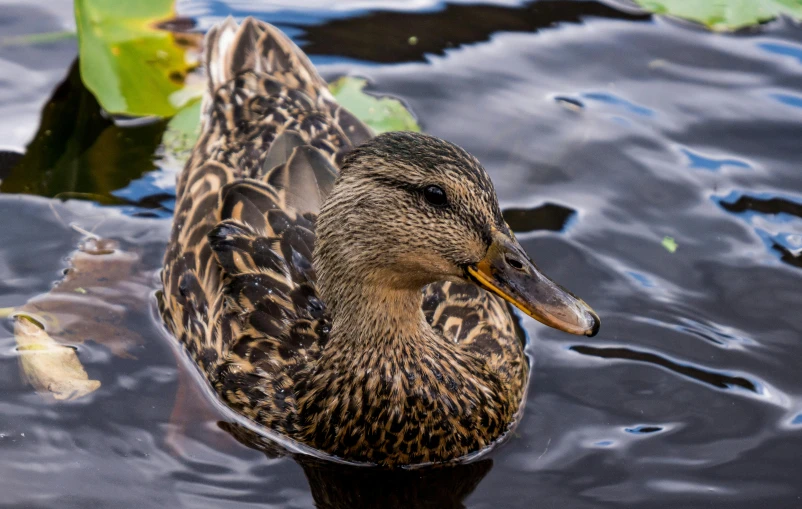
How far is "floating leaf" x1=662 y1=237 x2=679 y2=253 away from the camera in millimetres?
6059

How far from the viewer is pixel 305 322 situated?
16.3 feet

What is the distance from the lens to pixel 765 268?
5.89 m

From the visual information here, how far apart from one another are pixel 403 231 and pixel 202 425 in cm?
144

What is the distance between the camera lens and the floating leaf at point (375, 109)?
22.0 feet

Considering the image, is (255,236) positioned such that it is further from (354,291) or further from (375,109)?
(375,109)

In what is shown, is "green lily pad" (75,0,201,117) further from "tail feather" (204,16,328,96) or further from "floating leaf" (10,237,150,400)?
"floating leaf" (10,237,150,400)

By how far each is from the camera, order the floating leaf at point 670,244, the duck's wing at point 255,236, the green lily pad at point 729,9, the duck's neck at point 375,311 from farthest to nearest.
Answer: the green lily pad at point 729,9
the floating leaf at point 670,244
the duck's wing at point 255,236
the duck's neck at point 375,311

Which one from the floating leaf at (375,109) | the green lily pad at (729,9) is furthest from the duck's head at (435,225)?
the green lily pad at (729,9)

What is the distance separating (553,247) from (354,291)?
6.07 ft

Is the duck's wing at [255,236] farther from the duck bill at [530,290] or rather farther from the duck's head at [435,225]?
the duck bill at [530,290]

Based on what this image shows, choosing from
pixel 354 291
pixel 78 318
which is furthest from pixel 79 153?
pixel 354 291

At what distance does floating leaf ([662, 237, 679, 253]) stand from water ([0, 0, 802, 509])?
0.06 metres

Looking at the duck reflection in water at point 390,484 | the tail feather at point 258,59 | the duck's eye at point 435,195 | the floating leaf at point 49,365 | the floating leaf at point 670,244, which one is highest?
the duck's eye at point 435,195

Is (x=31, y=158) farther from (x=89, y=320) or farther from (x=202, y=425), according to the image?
(x=202, y=425)
